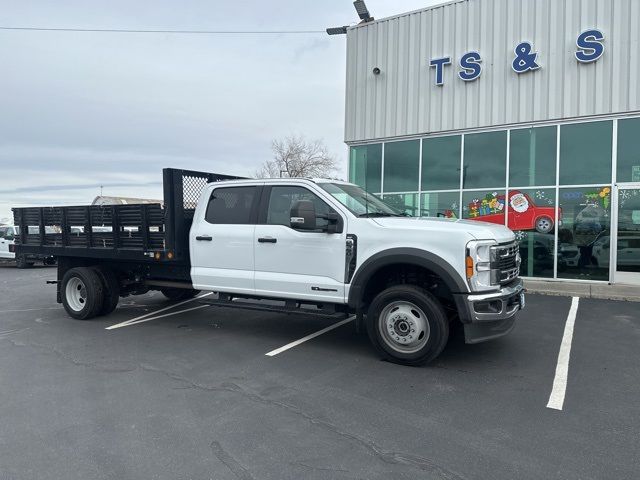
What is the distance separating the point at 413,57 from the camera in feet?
44.3

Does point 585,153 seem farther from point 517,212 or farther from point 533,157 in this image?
point 517,212

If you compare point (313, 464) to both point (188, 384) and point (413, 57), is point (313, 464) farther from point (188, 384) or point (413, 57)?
point (413, 57)

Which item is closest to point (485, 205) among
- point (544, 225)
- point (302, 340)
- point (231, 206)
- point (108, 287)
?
point (544, 225)

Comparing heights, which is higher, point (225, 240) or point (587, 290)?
point (225, 240)

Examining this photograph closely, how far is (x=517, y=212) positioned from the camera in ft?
40.2

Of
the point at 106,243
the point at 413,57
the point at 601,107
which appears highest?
the point at 413,57

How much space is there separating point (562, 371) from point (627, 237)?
7.54 meters

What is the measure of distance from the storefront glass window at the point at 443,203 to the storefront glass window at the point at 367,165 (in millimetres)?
1568

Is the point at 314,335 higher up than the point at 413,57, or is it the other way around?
the point at 413,57

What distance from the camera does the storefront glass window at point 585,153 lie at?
11227 mm

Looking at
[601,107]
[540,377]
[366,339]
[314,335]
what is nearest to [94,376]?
[314,335]

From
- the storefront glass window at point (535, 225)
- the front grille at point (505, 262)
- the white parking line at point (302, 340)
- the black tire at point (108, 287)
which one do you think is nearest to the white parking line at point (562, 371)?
the front grille at point (505, 262)

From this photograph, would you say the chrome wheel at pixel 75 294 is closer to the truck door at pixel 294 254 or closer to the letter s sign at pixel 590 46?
the truck door at pixel 294 254

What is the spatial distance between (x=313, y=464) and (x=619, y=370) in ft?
12.6
